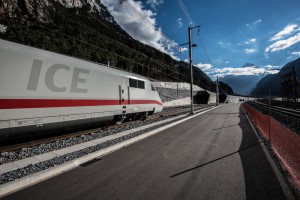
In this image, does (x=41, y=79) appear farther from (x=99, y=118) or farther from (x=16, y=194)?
(x=16, y=194)

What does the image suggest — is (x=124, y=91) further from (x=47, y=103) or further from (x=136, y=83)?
(x=47, y=103)

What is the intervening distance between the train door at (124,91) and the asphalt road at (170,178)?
7.80m

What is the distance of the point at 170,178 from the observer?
18.6ft

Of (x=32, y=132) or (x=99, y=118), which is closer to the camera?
(x=32, y=132)

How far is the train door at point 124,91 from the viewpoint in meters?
16.0

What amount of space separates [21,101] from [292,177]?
936cm

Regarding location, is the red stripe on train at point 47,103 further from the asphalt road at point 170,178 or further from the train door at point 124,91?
the asphalt road at point 170,178

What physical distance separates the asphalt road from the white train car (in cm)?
368

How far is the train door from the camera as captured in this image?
16.0 meters

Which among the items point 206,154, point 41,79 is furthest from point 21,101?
point 206,154

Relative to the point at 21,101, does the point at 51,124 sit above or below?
Result: below

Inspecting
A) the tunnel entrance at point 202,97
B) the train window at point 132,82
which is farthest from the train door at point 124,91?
the tunnel entrance at point 202,97

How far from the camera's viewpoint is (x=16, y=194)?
16.0 feet

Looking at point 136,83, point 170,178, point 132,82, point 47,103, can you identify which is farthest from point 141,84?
point 170,178
